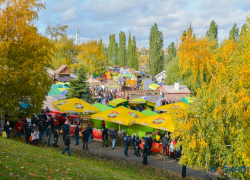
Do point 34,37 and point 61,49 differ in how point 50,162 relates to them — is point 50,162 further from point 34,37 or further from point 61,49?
point 61,49

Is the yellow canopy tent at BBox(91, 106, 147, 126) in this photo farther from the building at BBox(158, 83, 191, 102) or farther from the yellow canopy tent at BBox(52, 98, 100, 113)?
the building at BBox(158, 83, 191, 102)

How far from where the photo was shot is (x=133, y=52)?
79.9 m

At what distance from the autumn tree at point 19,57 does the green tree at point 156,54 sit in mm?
49818

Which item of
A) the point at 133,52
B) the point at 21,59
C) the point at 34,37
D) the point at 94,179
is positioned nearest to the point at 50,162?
the point at 94,179

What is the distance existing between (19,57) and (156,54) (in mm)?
51310

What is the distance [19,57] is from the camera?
1226 cm

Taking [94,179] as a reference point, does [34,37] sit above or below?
above

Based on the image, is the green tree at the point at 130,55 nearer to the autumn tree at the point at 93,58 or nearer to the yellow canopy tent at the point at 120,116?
the autumn tree at the point at 93,58

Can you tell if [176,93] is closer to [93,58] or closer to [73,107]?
[73,107]

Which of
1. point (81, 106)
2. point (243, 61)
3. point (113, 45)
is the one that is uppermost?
point (113, 45)

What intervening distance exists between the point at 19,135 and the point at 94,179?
9601mm

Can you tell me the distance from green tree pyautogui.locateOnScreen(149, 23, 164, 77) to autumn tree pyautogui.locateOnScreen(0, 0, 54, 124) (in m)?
49.8

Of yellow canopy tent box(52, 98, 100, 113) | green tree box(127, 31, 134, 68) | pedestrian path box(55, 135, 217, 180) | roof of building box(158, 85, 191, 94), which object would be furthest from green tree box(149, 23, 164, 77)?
pedestrian path box(55, 135, 217, 180)

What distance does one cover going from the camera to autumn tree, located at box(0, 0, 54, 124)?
38.4ft
